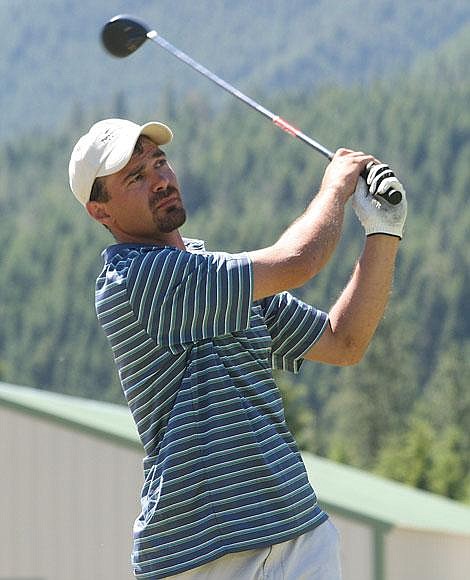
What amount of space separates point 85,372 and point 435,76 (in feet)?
282

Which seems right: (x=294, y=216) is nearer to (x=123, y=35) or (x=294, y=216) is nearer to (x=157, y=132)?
(x=123, y=35)

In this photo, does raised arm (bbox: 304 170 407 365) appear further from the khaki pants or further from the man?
the khaki pants

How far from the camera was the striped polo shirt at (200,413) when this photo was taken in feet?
11.7

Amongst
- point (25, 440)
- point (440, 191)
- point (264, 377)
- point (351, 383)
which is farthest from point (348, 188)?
point (440, 191)

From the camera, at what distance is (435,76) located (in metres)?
178

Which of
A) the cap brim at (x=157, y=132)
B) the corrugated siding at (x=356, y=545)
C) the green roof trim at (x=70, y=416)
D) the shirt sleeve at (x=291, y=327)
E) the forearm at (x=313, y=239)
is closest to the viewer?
the forearm at (x=313, y=239)

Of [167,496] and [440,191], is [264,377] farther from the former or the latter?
[440,191]

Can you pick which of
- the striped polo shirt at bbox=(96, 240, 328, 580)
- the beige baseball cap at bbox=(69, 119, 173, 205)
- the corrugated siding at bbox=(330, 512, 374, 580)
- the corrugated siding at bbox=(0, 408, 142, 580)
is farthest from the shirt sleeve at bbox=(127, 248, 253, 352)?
the corrugated siding at bbox=(0, 408, 142, 580)

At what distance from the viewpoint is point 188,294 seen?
3.61 metres

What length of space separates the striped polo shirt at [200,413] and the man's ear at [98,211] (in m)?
0.15

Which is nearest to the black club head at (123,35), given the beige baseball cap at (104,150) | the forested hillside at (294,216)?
the beige baseball cap at (104,150)

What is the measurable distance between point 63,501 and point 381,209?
36.9ft

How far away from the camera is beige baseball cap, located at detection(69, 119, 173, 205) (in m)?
3.78

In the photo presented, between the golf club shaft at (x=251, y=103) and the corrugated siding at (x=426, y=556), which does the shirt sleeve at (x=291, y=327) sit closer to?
the golf club shaft at (x=251, y=103)
